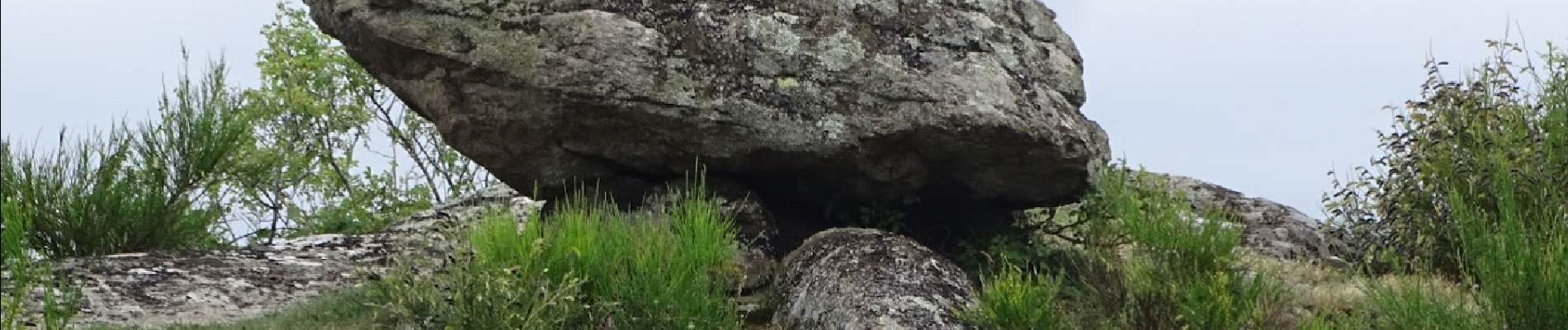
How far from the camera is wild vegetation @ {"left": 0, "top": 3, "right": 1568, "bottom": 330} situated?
7227 millimetres

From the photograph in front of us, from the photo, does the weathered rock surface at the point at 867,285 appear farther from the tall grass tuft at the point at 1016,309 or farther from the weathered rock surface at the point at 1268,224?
the weathered rock surface at the point at 1268,224

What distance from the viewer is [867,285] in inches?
302

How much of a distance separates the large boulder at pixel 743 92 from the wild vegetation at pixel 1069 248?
1.20 ft

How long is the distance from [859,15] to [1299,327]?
283 cm

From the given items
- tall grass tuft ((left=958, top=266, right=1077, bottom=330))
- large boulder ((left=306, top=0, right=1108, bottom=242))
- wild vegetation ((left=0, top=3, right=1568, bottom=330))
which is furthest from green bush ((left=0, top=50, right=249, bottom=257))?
tall grass tuft ((left=958, top=266, right=1077, bottom=330))

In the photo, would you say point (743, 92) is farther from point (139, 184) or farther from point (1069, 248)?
point (139, 184)

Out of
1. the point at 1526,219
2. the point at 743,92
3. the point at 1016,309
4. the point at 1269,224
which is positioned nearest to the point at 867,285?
the point at 1016,309

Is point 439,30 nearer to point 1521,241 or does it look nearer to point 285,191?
point 1521,241

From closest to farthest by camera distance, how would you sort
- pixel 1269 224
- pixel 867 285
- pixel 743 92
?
pixel 867 285 < pixel 743 92 < pixel 1269 224

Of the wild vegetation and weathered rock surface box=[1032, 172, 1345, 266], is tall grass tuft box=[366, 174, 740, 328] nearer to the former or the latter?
the wild vegetation

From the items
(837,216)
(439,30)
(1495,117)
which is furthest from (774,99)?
(1495,117)

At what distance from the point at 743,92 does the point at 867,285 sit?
4.16 ft

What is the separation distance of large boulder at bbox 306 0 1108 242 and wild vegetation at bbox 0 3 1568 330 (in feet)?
1.20

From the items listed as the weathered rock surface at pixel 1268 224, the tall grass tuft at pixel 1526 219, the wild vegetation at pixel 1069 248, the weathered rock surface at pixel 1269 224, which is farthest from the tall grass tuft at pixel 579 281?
the weathered rock surface at pixel 1269 224
